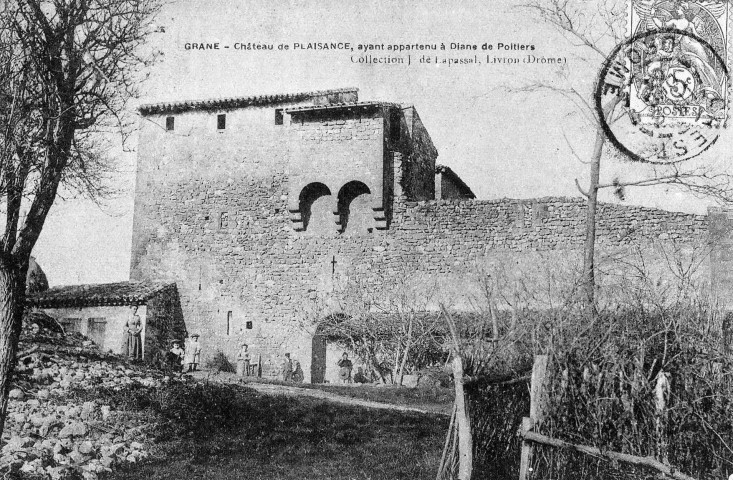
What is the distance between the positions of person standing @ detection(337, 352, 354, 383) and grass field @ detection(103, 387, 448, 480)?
9.79 metres

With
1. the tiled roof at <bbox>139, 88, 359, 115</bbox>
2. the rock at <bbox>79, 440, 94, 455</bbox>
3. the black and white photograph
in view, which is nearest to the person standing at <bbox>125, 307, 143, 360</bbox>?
the black and white photograph

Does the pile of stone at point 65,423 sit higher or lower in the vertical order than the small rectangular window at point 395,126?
lower

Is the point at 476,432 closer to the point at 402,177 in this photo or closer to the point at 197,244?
the point at 402,177

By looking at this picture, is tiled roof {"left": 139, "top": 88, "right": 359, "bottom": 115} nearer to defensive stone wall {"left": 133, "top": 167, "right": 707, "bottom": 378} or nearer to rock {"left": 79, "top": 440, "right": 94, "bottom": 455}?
defensive stone wall {"left": 133, "top": 167, "right": 707, "bottom": 378}

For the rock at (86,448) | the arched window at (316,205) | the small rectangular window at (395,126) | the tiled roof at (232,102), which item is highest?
the tiled roof at (232,102)

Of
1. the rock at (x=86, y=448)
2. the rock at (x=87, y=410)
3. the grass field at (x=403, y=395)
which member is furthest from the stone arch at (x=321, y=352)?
the rock at (x=86, y=448)

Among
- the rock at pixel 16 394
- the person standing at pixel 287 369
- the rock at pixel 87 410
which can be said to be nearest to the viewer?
the rock at pixel 87 410

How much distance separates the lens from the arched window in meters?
23.3

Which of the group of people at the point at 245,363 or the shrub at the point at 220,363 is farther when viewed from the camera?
the shrub at the point at 220,363

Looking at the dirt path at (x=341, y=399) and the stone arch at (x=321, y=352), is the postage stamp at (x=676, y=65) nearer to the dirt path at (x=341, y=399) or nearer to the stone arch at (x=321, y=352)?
the dirt path at (x=341, y=399)

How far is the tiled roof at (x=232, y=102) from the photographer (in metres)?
24.1

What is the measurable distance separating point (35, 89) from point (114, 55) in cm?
102

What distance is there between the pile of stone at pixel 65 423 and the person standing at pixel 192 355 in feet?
27.0

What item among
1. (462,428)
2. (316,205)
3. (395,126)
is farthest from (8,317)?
(395,126)
